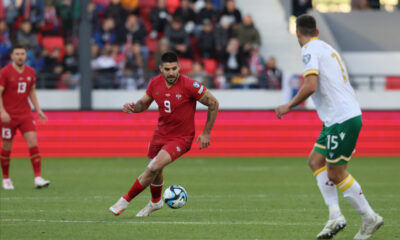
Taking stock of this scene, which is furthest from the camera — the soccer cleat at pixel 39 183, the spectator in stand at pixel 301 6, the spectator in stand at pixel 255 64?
the spectator in stand at pixel 301 6

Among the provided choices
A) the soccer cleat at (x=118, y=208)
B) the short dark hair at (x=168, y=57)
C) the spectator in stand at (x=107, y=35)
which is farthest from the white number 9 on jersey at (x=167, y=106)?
the spectator in stand at (x=107, y=35)

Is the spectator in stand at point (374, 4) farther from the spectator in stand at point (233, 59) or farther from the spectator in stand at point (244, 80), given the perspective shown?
the spectator in stand at point (244, 80)

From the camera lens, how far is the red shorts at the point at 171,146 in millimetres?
9992

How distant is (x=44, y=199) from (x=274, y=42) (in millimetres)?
13602

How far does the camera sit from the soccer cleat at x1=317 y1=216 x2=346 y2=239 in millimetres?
8364

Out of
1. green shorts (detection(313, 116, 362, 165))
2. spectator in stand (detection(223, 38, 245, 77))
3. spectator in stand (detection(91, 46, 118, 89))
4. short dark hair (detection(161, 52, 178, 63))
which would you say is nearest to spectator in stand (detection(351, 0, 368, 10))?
spectator in stand (detection(223, 38, 245, 77))

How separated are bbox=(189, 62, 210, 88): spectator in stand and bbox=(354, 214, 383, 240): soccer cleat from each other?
12.6 m

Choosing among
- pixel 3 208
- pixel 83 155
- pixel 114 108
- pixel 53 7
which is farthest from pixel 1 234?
pixel 53 7

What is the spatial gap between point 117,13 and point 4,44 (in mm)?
3227

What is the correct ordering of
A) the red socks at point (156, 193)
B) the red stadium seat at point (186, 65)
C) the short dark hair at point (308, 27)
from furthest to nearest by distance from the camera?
the red stadium seat at point (186, 65) → the red socks at point (156, 193) → the short dark hair at point (308, 27)

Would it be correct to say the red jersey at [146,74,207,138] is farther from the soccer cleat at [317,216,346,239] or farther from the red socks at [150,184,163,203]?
the soccer cleat at [317,216,346,239]

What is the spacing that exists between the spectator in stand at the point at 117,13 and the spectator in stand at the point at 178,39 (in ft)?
4.78

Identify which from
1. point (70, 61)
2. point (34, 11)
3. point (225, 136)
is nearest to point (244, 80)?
point (225, 136)

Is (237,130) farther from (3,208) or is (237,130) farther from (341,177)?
(341,177)
